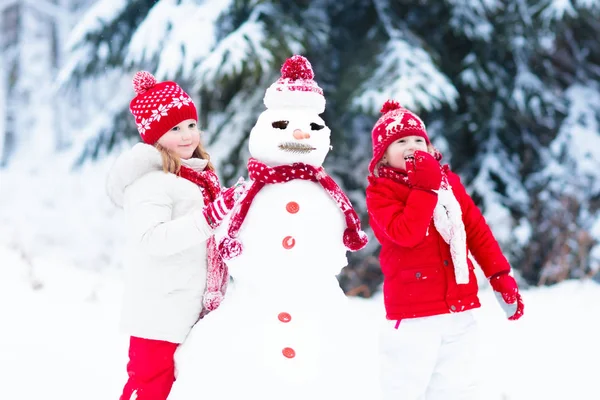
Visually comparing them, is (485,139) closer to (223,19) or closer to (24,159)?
(223,19)

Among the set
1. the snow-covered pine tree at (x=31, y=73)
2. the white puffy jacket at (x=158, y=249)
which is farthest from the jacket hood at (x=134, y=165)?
the snow-covered pine tree at (x=31, y=73)

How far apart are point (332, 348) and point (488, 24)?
13.0ft

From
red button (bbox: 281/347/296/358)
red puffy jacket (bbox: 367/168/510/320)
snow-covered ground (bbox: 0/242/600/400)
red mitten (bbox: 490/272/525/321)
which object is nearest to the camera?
red button (bbox: 281/347/296/358)

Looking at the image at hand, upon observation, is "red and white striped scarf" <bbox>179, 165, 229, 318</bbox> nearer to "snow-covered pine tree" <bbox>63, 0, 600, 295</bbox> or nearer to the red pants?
the red pants

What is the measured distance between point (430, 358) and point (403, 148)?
33.5 inches

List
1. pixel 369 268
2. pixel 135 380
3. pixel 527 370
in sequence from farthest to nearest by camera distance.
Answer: pixel 369 268 < pixel 527 370 < pixel 135 380

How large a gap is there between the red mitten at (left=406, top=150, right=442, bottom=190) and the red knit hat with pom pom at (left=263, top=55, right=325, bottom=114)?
450 millimetres

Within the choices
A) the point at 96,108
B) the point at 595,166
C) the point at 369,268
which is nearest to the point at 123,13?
the point at 369,268

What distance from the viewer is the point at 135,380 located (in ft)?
7.07

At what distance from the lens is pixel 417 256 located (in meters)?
2.35

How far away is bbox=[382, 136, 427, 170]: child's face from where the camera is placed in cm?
240

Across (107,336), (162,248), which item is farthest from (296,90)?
(107,336)

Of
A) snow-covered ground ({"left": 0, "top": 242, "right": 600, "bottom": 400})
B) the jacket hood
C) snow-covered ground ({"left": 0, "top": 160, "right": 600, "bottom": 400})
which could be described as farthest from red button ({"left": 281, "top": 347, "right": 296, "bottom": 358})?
snow-covered ground ({"left": 0, "top": 242, "right": 600, "bottom": 400})

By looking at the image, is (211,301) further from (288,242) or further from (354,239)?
(354,239)
